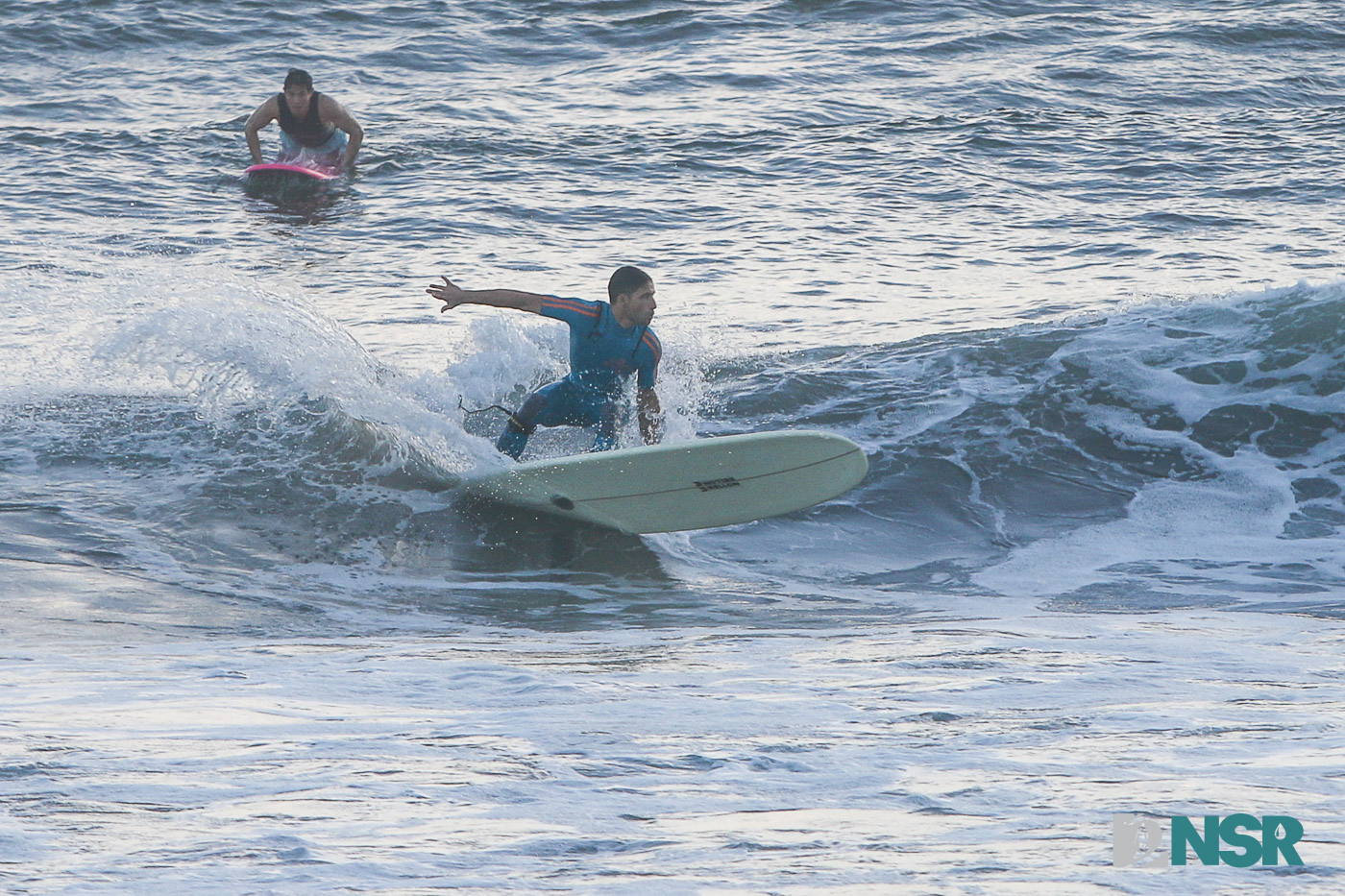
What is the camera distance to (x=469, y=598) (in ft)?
20.4

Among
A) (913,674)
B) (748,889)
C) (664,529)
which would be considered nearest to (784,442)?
(664,529)

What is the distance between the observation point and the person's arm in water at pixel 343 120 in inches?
580

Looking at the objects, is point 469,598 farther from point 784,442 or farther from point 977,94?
point 977,94

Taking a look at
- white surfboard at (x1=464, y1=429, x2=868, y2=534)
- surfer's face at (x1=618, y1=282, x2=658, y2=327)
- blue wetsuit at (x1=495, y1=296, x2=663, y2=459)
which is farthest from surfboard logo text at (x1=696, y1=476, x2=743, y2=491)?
surfer's face at (x1=618, y1=282, x2=658, y2=327)

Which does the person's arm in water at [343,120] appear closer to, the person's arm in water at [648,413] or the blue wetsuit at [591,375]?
the blue wetsuit at [591,375]

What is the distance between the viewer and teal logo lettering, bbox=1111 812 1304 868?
2.73 meters

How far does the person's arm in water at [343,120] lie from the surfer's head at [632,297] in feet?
28.9

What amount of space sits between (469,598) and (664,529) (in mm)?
1263

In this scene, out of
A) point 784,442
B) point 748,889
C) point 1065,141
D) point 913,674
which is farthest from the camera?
point 1065,141

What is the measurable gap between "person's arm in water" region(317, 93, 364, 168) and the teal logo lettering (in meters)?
13.3

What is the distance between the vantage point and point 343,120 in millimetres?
14828

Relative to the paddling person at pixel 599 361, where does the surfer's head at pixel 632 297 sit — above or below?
above

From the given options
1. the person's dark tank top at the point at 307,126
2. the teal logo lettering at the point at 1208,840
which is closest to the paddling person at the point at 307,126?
the person's dark tank top at the point at 307,126

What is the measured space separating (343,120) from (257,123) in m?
0.90
